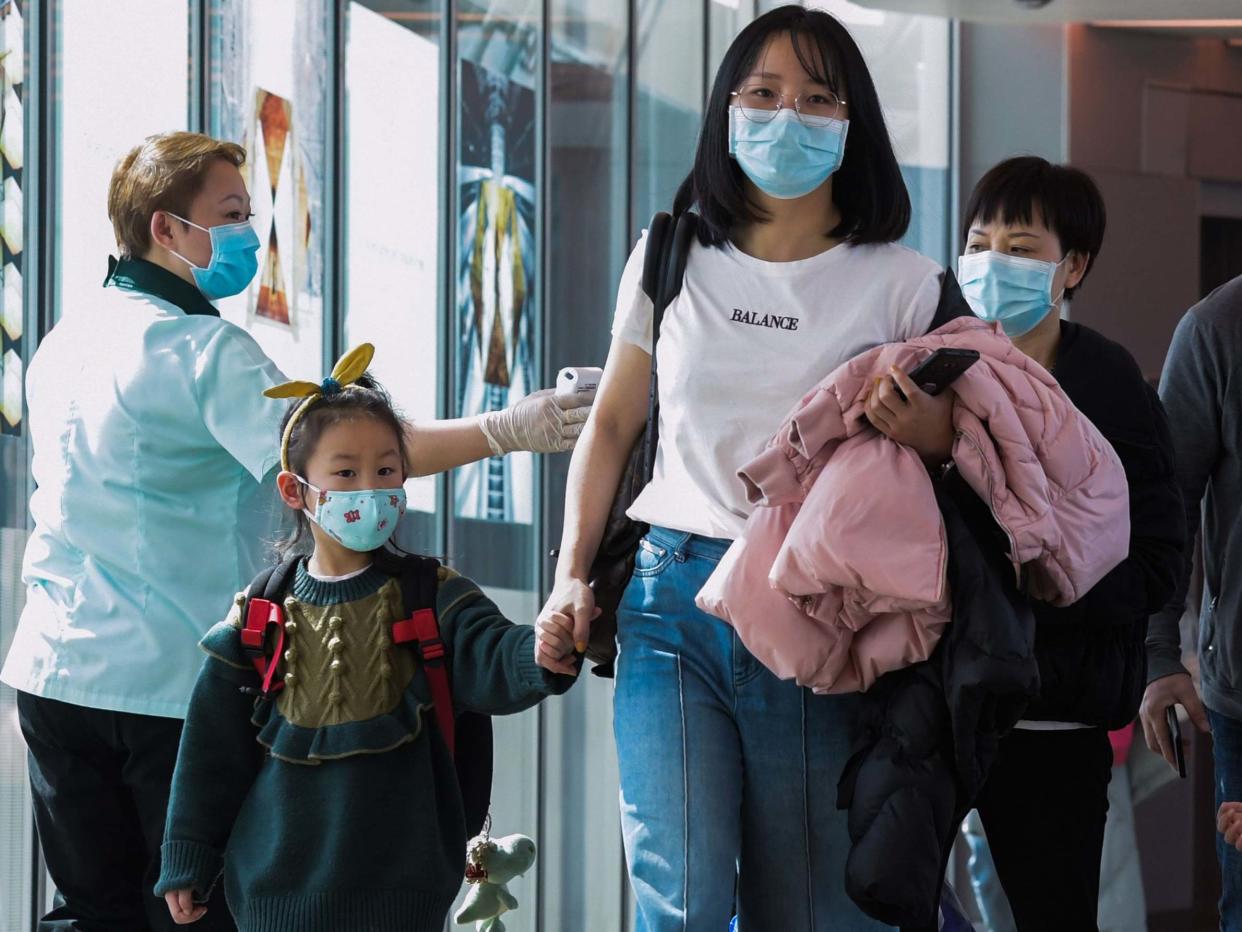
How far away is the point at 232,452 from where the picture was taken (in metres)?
2.73

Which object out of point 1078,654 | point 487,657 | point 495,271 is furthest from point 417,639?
point 495,271

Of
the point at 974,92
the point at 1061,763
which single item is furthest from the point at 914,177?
the point at 1061,763

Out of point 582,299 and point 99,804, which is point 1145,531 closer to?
point 99,804

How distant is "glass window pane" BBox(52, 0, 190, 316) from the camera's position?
3.76 metres

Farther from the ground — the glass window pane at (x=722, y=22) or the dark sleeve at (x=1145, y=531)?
the glass window pane at (x=722, y=22)

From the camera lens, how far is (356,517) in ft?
8.48

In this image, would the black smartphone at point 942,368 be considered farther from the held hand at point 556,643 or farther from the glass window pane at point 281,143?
the glass window pane at point 281,143

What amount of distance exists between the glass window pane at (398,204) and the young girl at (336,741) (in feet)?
7.01

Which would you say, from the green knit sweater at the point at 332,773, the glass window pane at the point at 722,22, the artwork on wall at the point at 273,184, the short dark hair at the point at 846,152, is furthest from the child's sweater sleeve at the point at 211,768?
the glass window pane at the point at 722,22

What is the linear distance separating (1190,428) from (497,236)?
2.79 m

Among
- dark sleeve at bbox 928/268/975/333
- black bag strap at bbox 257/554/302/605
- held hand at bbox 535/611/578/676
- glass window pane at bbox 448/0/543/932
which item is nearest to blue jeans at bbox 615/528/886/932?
held hand at bbox 535/611/578/676

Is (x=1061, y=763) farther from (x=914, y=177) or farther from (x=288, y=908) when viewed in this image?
(x=914, y=177)

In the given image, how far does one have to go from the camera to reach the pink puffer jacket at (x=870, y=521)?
2133 mm

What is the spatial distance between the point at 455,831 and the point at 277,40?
251 centimetres
